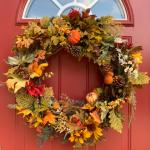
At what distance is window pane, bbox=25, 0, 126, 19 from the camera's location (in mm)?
1739

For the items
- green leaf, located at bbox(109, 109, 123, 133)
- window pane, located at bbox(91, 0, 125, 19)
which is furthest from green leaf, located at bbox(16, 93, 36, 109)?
window pane, located at bbox(91, 0, 125, 19)

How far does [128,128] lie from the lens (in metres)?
1.72

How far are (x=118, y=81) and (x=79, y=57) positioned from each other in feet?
0.64

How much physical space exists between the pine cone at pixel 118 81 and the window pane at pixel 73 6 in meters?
0.34

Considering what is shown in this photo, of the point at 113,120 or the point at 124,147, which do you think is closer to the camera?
the point at 113,120

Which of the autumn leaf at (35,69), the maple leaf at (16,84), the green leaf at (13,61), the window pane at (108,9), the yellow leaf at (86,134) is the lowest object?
the yellow leaf at (86,134)

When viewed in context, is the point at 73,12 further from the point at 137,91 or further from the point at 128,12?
the point at 137,91

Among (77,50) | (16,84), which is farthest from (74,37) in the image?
(16,84)

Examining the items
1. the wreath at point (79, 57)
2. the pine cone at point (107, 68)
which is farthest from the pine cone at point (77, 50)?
the pine cone at point (107, 68)

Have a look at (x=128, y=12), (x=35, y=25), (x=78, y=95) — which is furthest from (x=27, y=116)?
(x=128, y=12)

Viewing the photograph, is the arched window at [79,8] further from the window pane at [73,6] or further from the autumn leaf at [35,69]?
the autumn leaf at [35,69]

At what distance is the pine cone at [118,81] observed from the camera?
1.53 meters

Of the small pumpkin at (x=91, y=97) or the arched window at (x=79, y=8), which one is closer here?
the small pumpkin at (x=91, y=97)

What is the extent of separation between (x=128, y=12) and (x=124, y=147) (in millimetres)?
624
